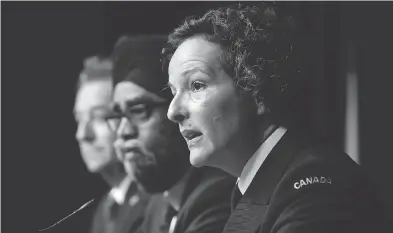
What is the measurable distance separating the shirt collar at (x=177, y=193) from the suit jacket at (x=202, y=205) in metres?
0.01

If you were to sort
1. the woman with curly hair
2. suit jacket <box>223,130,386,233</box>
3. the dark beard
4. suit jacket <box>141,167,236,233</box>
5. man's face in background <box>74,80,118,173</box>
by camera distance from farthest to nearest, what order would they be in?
man's face in background <box>74,80,118,173</box> → the dark beard → suit jacket <box>141,167,236,233</box> → the woman with curly hair → suit jacket <box>223,130,386,233</box>

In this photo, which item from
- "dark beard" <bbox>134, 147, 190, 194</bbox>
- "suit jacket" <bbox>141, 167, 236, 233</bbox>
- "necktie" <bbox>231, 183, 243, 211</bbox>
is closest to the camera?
"necktie" <bbox>231, 183, 243, 211</bbox>

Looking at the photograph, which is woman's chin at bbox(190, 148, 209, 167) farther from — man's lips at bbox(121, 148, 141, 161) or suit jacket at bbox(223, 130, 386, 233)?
man's lips at bbox(121, 148, 141, 161)

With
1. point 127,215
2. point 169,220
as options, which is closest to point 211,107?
point 169,220

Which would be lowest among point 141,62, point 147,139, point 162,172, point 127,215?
point 127,215

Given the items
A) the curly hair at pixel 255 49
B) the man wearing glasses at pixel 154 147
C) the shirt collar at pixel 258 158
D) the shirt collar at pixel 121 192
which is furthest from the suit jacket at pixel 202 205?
the curly hair at pixel 255 49

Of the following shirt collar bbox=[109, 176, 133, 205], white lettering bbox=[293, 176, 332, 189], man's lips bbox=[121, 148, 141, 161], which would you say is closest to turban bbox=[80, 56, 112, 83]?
man's lips bbox=[121, 148, 141, 161]

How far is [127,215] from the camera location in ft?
7.00

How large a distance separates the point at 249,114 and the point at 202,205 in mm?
390

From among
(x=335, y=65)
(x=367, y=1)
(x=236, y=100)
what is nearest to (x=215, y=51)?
(x=236, y=100)

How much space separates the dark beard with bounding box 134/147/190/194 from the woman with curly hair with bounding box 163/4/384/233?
28cm

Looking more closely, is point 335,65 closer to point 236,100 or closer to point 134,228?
point 236,100

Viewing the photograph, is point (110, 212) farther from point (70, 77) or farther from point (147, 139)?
point (70, 77)

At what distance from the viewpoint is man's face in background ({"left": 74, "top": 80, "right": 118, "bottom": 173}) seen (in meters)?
2.18
